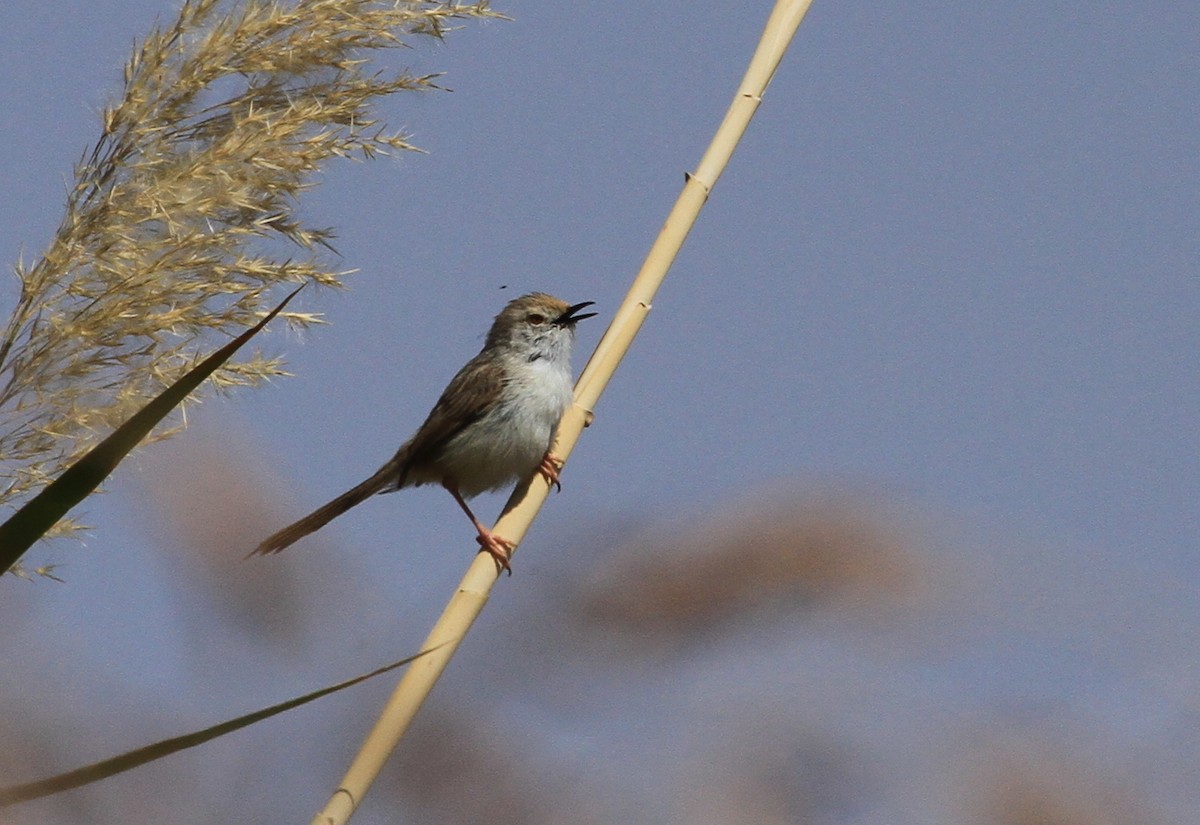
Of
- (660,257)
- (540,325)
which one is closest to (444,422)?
(540,325)

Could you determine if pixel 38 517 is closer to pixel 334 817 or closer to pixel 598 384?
pixel 334 817

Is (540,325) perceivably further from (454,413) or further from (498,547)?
(498,547)

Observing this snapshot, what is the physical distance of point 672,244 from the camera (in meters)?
2.23

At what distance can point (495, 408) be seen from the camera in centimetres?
408

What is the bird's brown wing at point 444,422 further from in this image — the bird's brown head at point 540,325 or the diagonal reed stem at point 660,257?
the diagonal reed stem at point 660,257

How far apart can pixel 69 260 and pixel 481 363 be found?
105 inches

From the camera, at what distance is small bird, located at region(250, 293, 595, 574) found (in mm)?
3998

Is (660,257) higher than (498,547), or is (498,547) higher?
(660,257)

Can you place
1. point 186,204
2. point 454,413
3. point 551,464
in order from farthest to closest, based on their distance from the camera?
point 454,413 < point 551,464 < point 186,204

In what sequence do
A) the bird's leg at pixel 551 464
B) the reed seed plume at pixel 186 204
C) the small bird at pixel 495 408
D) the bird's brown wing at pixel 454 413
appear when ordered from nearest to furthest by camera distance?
the reed seed plume at pixel 186 204 < the bird's leg at pixel 551 464 < the small bird at pixel 495 408 < the bird's brown wing at pixel 454 413

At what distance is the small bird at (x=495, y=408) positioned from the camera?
4.00 m

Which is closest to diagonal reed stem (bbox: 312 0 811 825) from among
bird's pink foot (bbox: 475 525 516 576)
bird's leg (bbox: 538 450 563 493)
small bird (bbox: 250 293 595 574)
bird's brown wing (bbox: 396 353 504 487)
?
bird's pink foot (bbox: 475 525 516 576)

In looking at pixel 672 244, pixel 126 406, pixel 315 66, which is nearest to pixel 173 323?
pixel 126 406

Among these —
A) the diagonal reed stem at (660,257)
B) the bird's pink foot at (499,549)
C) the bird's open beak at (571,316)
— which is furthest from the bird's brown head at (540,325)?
the bird's pink foot at (499,549)
